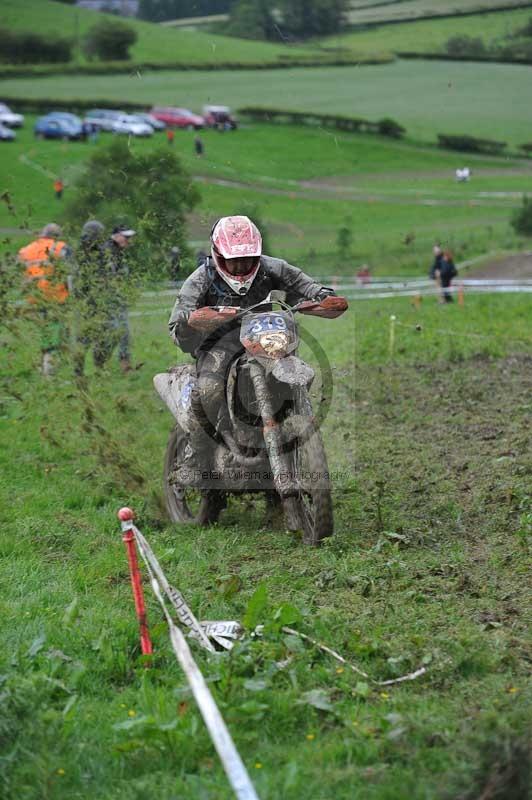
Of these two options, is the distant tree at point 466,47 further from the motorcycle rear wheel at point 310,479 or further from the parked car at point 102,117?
the motorcycle rear wheel at point 310,479

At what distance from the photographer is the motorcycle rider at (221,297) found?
8.25 meters

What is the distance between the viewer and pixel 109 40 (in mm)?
35125

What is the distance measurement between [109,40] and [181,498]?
93.4ft

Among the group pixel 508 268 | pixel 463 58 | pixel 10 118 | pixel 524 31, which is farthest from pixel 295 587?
pixel 10 118

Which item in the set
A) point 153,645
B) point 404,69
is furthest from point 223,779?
point 404,69

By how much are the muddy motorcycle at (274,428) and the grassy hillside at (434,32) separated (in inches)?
856

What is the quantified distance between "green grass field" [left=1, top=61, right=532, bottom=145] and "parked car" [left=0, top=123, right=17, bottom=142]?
285cm

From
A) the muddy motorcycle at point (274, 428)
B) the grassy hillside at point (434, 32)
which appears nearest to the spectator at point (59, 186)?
the muddy motorcycle at point (274, 428)

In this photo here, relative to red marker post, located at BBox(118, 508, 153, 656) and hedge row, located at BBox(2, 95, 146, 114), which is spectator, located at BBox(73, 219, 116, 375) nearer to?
red marker post, located at BBox(118, 508, 153, 656)

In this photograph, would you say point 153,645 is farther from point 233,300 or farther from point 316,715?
point 233,300

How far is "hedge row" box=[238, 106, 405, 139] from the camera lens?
2767cm

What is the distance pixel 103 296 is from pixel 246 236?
12.7ft

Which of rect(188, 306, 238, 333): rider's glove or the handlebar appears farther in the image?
the handlebar

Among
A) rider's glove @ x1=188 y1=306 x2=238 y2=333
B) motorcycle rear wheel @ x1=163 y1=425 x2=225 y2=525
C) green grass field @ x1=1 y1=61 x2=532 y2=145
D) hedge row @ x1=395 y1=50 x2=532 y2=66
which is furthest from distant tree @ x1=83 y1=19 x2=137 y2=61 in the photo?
rider's glove @ x1=188 y1=306 x2=238 y2=333
